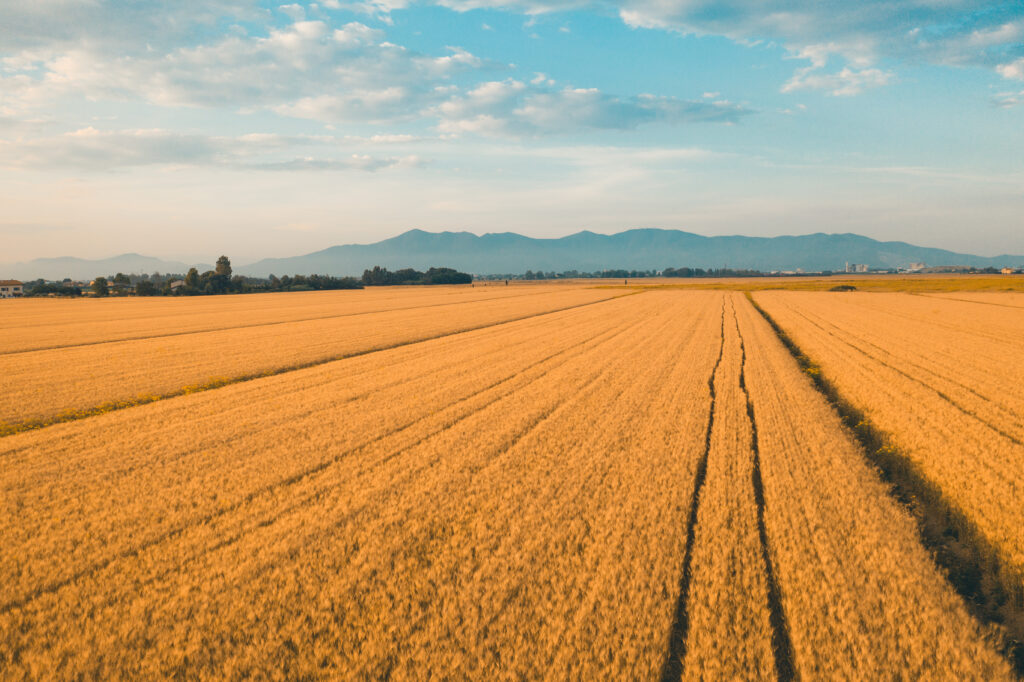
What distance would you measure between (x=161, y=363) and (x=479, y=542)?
18016mm

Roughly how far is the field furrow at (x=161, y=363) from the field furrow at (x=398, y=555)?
3008 mm

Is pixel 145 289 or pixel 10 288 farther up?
pixel 10 288

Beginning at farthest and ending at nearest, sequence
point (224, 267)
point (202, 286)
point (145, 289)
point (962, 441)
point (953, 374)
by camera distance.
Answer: point (224, 267) → point (202, 286) → point (145, 289) → point (953, 374) → point (962, 441)

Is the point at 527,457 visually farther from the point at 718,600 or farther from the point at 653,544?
the point at 718,600

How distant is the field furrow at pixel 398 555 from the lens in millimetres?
3893

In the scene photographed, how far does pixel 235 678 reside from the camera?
3660 mm

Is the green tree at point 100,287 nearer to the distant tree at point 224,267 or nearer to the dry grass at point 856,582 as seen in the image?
the distant tree at point 224,267

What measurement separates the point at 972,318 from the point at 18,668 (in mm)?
45620

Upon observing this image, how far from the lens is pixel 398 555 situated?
518 cm

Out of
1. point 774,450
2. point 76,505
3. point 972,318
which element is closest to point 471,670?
point 76,505

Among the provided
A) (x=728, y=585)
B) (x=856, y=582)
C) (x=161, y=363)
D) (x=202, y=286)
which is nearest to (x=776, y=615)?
(x=728, y=585)

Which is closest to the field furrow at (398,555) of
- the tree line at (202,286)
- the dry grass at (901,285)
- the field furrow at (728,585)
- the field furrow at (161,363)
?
the field furrow at (728,585)

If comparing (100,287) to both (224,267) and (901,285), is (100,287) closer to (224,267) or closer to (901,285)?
(224,267)

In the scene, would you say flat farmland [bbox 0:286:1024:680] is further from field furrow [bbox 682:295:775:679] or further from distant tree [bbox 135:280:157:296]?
distant tree [bbox 135:280:157:296]
